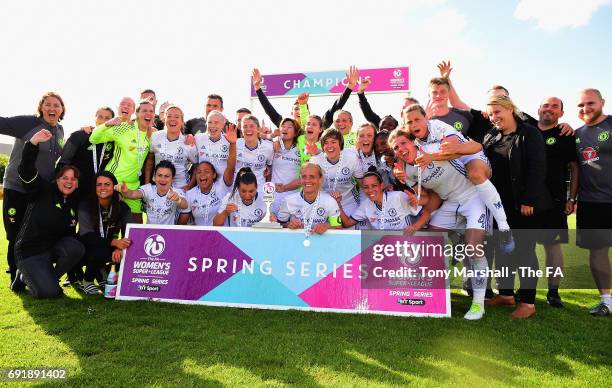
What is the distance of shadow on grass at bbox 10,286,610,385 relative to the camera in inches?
115

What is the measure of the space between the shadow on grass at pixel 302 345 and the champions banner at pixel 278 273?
0.18m

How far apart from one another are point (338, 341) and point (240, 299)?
139cm

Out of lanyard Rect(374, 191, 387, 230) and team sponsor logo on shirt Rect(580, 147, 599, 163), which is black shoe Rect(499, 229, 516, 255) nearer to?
lanyard Rect(374, 191, 387, 230)

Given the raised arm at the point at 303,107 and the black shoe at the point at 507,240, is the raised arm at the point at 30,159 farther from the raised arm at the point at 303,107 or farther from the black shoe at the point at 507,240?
the black shoe at the point at 507,240

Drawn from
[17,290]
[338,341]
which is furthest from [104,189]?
[338,341]

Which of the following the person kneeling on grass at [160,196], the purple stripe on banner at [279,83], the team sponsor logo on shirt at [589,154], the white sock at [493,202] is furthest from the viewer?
the purple stripe on banner at [279,83]

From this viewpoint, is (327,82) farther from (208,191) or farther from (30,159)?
(30,159)

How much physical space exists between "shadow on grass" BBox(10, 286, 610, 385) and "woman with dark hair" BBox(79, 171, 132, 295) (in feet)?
2.29

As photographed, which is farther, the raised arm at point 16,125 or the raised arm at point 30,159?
the raised arm at point 16,125

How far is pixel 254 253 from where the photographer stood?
460cm

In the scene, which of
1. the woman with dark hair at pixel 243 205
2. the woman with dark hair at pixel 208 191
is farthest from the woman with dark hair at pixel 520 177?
the woman with dark hair at pixel 208 191

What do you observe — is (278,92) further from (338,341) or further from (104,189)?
(338,341)

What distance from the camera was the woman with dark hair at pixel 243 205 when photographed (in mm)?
5223

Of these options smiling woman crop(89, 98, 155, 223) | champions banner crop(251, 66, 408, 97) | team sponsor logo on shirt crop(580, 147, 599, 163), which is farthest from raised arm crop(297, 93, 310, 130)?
champions banner crop(251, 66, 408, 97)
